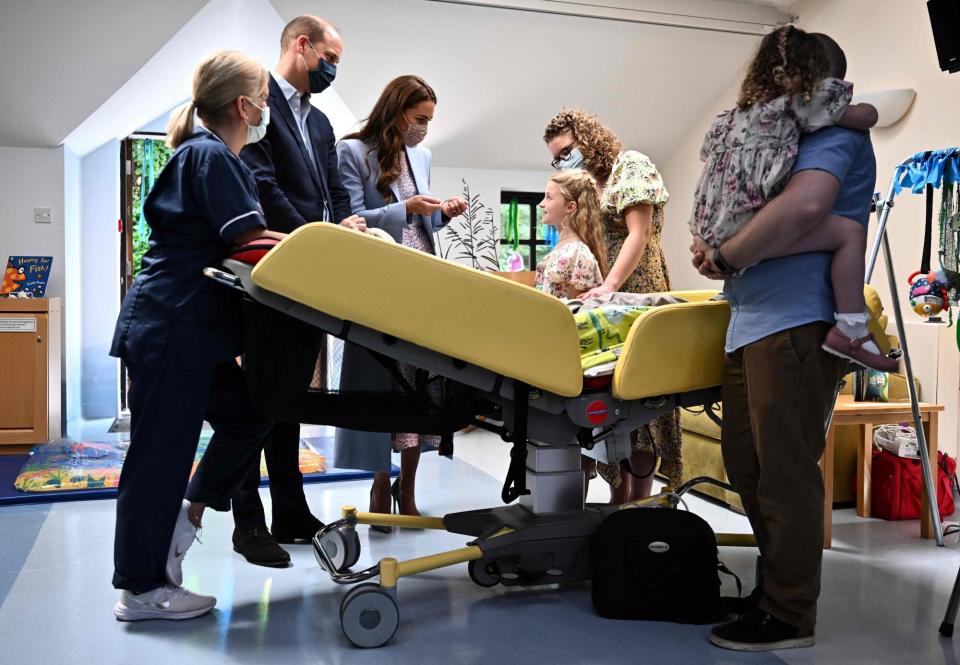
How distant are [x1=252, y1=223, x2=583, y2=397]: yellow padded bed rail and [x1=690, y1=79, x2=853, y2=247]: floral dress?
43 centimetres

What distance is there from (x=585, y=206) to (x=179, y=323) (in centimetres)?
143

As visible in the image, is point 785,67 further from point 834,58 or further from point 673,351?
point 673,351

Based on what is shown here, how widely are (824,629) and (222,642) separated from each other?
138cm

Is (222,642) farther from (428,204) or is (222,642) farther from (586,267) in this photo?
(586,267)

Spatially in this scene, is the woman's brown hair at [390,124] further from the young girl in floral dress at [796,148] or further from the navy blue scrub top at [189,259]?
the young girl in floral dress at [796,148]

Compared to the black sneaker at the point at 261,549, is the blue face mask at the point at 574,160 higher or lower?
higher

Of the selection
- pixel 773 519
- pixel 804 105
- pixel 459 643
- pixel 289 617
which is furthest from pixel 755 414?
pixel 289 617

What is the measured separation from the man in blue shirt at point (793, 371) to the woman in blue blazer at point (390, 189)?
3.61 feet

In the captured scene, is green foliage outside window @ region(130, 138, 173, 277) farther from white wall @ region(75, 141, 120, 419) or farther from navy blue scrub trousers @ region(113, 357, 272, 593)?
navy blue scrub trousers @ region(113, 357, 272, 593)

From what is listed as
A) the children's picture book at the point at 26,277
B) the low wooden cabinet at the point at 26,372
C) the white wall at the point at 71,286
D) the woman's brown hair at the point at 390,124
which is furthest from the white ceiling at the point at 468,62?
the woman's brown hair at the point at 390,124

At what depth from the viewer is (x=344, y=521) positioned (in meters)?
2.33

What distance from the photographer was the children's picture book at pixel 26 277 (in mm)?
4781

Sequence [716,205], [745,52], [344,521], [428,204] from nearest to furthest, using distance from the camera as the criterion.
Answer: [716,205]
[344,521]
[428,204]
[745,52]

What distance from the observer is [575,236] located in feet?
9.47
